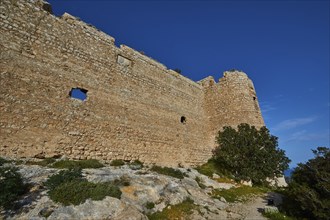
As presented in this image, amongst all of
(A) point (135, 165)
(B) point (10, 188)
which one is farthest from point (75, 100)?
(B) point (10, 188)

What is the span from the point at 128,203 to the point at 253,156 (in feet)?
34.4

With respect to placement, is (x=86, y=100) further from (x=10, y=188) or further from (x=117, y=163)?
(x=10, y=188)

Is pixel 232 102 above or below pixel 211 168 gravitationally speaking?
above

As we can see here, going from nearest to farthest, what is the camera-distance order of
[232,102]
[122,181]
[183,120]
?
1. [122,181]
2. [183,120]
3. [232,102]

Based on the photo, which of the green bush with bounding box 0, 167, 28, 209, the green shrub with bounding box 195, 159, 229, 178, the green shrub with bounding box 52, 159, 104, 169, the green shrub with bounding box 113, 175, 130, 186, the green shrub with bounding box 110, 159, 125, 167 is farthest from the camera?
the green shrub with bounding box 195, 159, 229, 178

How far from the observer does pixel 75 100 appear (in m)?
10.7

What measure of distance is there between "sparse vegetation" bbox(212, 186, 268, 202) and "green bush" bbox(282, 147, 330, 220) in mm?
2273

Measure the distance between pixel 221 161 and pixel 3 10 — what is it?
A: 15.4m

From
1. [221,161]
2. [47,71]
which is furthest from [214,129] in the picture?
[47,71]

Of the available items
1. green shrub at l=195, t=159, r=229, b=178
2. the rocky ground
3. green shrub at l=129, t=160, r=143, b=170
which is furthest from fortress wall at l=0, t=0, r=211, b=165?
the rocky ground

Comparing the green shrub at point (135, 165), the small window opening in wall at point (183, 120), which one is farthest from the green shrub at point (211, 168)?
the green shrub at point (135, 165)

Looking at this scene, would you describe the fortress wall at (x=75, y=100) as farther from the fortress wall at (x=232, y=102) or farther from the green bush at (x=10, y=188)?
the fortress wall at (x=232, y=102)

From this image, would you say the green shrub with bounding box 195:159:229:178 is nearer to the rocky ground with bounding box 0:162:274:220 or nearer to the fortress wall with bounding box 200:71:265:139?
the fortress wall with bounding box 200:71:265:139

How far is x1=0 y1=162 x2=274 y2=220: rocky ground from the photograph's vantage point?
498 centimetres
